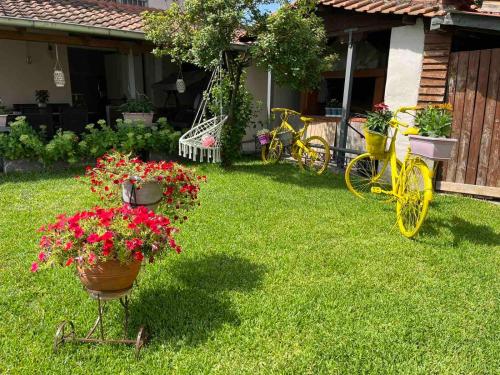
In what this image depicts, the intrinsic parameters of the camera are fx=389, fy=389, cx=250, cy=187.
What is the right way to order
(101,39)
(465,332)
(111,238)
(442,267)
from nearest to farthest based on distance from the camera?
(111,238), (465,332), (442,267), (101,39)

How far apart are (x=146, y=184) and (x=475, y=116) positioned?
16.3ft

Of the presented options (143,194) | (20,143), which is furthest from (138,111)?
(143,194)

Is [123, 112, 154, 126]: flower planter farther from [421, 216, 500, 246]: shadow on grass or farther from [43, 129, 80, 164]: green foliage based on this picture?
[421, 216, 500, 246]: shadow on grass

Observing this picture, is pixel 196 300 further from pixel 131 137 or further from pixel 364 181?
pixel 131 137

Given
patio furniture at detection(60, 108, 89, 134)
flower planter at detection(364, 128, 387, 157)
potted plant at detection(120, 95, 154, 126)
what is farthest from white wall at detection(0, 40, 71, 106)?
flower planter at detection(364, 128, 387, 157)

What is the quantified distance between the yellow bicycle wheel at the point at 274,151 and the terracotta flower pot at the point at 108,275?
5907mm

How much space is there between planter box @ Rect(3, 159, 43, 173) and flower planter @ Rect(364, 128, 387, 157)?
17.6 feet

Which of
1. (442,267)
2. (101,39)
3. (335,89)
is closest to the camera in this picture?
(442,267)

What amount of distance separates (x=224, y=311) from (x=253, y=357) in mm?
490

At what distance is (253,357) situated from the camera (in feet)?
7.57

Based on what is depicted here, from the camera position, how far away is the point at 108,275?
87.5 inches

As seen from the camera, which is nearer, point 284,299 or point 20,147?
point 284,299

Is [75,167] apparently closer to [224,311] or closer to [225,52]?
[225,52]

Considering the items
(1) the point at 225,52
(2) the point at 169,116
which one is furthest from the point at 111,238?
(2) the point at 169,116
